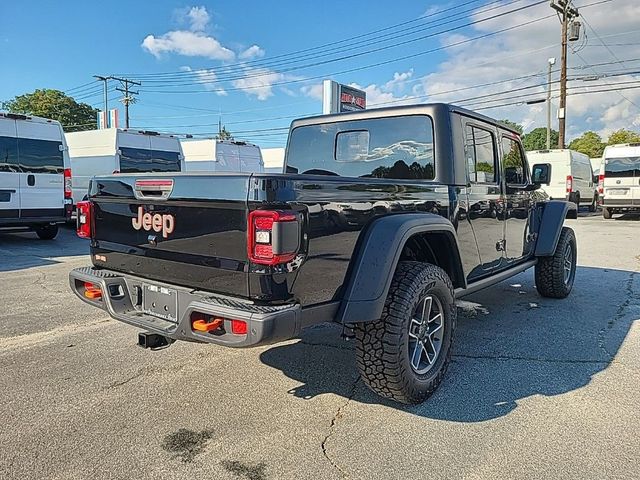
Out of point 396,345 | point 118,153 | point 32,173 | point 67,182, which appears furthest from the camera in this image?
point 118,153

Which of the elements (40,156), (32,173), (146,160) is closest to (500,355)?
(32,173)

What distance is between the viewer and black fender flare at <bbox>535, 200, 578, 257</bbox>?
5547 millimetres

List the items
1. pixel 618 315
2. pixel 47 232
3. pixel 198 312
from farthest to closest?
pixel 47 232 < pixel 618 315 < pixel 198 312

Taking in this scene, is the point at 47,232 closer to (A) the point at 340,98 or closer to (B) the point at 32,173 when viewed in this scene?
(B) the point at 32,173

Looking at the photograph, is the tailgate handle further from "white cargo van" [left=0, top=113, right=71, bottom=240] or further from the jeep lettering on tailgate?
"white cargo van" [left=0, top=113, right=71, bottom=240]

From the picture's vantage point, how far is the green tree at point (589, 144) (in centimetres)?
5979

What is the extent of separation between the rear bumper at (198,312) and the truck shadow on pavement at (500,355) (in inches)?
38.9

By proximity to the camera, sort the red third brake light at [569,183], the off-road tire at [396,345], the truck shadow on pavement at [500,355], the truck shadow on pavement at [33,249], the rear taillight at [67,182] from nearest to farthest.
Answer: the off-road tire at [396,345], the truck shadow on pavement at [500,355], the truck shadow on pavement at [33,249], the rear taillight at [67,182], the red third brake light at [569,183]

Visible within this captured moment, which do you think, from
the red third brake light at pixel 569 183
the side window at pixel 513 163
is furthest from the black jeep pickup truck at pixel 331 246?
the red third brake light at pixel 569 183

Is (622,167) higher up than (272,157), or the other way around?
(272,157)

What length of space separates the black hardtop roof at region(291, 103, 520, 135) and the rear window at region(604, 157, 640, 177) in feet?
46.5

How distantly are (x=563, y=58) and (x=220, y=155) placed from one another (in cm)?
1690

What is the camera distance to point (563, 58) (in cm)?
2330

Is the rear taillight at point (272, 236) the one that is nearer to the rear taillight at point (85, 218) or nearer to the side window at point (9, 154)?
the rear taillight at point (85, 218)
